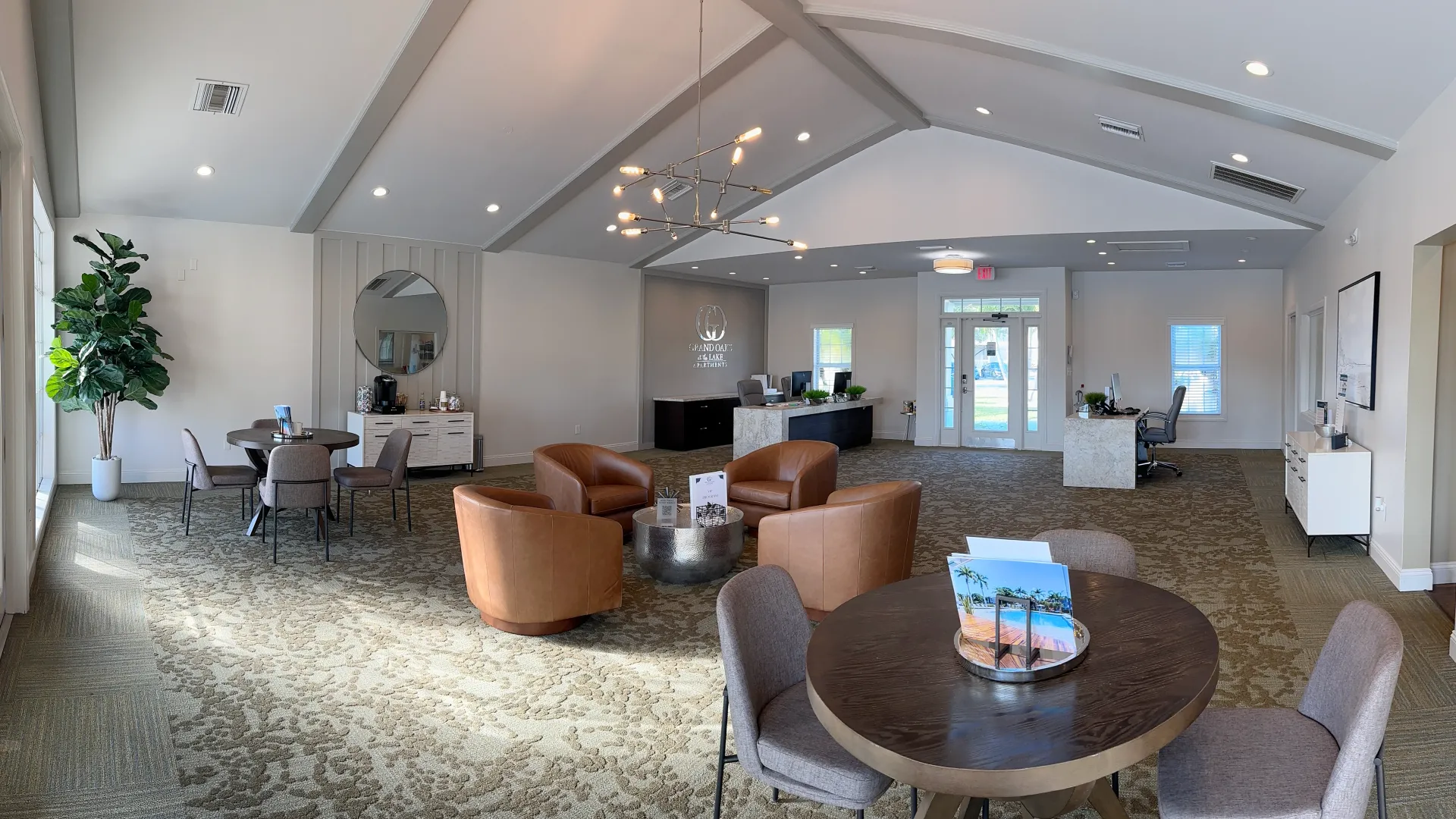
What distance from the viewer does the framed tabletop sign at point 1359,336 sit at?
5.95 metres

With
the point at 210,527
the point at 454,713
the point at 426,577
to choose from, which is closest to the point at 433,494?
the point at 210,527

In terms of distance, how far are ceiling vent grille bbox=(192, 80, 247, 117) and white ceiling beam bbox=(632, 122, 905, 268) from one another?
5.69 meters

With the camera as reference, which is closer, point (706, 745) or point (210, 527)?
point (706, 745)

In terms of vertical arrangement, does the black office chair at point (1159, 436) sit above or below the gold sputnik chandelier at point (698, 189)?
below

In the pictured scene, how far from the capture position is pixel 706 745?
126 inches

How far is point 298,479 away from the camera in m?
5.92

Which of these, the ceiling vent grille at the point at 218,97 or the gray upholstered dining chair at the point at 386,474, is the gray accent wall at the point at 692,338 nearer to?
the gray upholstered dining chair at the point at 386,474

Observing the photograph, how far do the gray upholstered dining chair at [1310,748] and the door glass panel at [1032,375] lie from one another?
11036mm

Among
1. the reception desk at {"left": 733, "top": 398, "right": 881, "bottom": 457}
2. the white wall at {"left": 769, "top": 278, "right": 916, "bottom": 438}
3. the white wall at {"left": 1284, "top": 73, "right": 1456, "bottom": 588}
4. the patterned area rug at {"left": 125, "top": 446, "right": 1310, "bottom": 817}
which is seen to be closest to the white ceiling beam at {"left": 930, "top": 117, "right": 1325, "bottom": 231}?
the white wall at {"left": 1284, "top": 73, "right": 1456, "bottom": 588}

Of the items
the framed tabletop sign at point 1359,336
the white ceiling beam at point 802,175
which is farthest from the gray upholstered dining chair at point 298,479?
the framed tabletop sign at point 1359,336

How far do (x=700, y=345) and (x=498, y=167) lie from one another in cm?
615

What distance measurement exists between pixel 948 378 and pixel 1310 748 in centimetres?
1162

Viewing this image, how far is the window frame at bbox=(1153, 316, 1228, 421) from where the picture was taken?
12.6 metres

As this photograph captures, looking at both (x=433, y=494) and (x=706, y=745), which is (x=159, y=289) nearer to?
(x=433, y=494)
